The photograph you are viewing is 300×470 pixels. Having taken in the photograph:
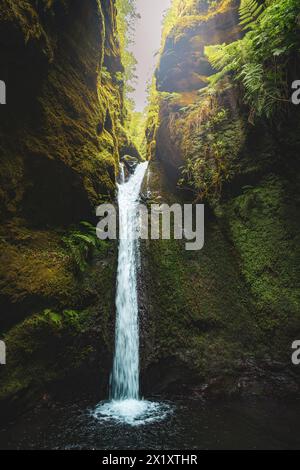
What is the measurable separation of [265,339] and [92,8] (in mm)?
8606

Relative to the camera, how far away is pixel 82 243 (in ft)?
20.2

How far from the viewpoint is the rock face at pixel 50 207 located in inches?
185

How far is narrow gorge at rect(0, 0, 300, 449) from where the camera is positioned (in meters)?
4.62

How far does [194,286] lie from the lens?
21.7 feet

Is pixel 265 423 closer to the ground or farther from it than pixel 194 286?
closer to the ground

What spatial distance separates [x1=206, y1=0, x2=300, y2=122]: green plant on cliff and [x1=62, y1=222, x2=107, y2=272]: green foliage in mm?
4435

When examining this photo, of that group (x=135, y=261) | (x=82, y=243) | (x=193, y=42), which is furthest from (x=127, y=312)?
(x=193, y=42)

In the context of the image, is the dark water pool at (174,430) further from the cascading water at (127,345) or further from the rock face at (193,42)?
the rock face at (193,42)

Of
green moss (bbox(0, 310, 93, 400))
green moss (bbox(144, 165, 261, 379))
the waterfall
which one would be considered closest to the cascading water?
the waterfall

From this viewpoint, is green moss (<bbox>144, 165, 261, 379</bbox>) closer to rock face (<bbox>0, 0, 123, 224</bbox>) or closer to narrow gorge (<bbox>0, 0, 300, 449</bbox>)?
narrow gorge (<bbox>0, 0, 300, 449</bbox>)

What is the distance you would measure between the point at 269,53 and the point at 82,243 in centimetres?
545

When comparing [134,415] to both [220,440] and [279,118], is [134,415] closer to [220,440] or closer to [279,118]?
[220,440]

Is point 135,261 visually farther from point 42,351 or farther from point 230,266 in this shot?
point 42,351

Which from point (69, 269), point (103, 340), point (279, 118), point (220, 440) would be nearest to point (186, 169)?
point (279, 118)
